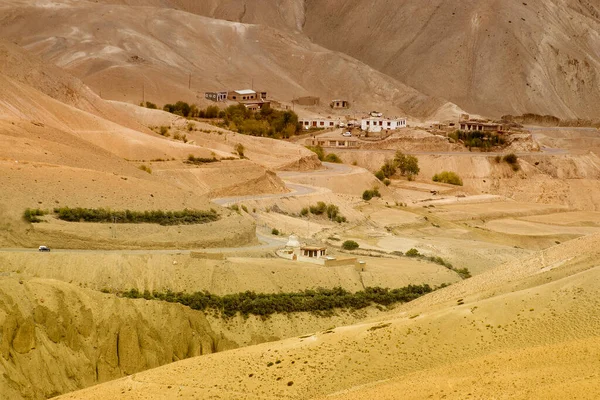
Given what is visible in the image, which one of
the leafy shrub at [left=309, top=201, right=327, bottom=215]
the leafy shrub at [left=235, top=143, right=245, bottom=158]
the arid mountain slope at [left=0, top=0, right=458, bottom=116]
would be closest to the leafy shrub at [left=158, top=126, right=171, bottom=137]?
the leafy shrub at [left=235, top=143, right=245, bottom=158]

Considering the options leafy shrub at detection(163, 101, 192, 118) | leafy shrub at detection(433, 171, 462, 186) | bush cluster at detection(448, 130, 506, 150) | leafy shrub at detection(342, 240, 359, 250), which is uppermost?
leafy shrub at detection(163, 101, 192, 118)

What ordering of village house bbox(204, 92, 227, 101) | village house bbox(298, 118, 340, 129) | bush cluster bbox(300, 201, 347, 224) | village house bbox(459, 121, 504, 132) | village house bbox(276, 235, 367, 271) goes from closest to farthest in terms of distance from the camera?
village house bbox(276, 235, 367, 271)
bush cluster bbox(300, 201, 347, 224)
village house bbox(459, 121, 504, 132)
village house bbox(298, 118, 340, 129)
village house bbox(204, 92, 227, 101)

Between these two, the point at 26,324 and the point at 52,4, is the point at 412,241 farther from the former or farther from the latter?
the point at 52,4

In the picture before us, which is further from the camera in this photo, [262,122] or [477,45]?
[477,45]

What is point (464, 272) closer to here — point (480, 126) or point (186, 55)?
point (480, 126)

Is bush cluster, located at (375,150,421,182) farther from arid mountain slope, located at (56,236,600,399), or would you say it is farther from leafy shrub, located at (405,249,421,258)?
arid mountain slope, located at (56,236,600,399)

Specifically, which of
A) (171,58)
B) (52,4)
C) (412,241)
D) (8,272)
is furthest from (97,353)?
(52,4)

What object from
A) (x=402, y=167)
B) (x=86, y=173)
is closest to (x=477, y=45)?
(x=402, y=167)
